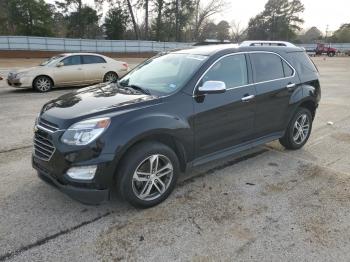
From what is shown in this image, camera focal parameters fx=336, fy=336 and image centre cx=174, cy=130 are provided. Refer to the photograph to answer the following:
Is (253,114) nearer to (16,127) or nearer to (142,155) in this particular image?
(142,155)

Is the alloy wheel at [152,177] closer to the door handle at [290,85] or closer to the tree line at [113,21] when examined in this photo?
the door handle at [290,85]

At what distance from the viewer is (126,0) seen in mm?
49844

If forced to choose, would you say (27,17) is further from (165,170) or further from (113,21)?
(165,170)

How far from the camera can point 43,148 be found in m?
3.56

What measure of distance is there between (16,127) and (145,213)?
14.9ft

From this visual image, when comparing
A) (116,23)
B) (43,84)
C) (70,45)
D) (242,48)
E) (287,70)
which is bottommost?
(43,84)

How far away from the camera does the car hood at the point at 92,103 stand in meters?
3.50

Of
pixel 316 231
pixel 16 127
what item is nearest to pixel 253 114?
pixel 316 231

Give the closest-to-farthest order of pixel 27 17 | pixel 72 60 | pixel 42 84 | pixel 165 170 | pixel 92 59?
pixel 165 170 → pixel 42 84 → pixel 72 60 → pixel 92 59 → pixel 27 17

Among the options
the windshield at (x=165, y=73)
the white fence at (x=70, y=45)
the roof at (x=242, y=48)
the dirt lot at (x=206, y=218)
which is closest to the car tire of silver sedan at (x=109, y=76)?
the dirt lot at (x=206, y=218)

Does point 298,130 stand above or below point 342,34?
below

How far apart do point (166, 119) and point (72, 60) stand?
10.3 meters

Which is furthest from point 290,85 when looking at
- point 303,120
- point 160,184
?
point 160,184

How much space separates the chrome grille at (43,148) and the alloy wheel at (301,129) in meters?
3.82
